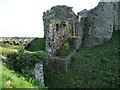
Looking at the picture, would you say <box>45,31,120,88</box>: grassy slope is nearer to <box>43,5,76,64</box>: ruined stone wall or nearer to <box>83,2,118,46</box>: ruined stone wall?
<box>83,2,118,46</box>: ruined stone wall

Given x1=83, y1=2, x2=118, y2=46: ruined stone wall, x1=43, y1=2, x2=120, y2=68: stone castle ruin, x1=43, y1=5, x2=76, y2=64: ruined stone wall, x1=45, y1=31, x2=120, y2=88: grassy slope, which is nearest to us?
x1=45, y1=31, x2=120, y2=88: grassy slope

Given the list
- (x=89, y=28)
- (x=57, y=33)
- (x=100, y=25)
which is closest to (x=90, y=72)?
(x=57, y=33)

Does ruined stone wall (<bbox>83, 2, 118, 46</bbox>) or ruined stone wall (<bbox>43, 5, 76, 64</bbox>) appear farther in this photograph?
ruined stone wall (<bbox>83, 2, 118, 46</bbox>)

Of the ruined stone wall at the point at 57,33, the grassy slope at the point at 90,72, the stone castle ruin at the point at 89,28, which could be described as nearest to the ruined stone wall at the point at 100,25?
the stone castle ruin at the point at 89,28

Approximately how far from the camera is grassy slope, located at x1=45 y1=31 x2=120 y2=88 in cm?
2528

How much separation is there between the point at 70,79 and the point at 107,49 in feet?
15.6

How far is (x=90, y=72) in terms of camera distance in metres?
26.0

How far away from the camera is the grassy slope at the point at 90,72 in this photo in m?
25.3

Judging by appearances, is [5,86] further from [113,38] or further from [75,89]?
[113,38]

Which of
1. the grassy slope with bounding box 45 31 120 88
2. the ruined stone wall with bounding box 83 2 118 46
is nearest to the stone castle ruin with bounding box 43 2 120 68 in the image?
the ruined stone wall with bounding box 83 2 118 46

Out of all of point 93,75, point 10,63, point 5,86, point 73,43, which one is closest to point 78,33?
point 73,43

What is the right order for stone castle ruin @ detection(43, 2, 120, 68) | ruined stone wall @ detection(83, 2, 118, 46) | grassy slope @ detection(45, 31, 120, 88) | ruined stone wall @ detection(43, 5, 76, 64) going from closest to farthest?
grassy slope @ detection(45, 31, 120, 88)
ruined stone wall @ detection(43, 5, 76, 64)
stone castle ruin @ detection(43, 2, 120, 68)
ruined stone wall @ detection(83, 2, 118, 46)

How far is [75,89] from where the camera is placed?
987 inches

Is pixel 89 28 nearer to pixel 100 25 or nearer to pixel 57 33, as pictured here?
pixel 100 25
